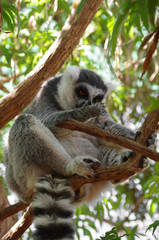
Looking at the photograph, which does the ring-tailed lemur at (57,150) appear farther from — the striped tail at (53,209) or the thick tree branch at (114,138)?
the thick tree branch at (114,138)

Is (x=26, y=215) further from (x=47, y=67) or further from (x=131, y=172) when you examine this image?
(x=47, y=67)

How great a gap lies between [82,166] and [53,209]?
2.12 feet

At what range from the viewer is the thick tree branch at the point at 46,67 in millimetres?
4824

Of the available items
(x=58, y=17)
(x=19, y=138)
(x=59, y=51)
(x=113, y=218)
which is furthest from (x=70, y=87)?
(x=58, y=17)

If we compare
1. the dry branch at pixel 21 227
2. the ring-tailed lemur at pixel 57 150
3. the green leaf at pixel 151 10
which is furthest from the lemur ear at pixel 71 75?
the green leaf at pixel 151 10

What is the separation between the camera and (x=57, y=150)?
4.41 m

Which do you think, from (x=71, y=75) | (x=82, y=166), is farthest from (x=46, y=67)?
(x=82, y=166)

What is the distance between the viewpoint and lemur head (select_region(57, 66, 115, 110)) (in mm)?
5332

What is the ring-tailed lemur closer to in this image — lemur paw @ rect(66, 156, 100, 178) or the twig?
lemur paw @ rect(66, 156, 100, 178)

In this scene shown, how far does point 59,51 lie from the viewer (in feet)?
16.8

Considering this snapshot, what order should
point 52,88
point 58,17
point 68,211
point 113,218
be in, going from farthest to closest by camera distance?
1. point 58,17
2. point 113,218
3. point 52,88
4. point 68,211

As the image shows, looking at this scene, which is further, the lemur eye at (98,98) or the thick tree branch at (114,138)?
the lemur eye at (98,98)

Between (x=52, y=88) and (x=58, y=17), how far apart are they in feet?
16.2

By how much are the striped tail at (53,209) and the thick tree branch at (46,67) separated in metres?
1.18
